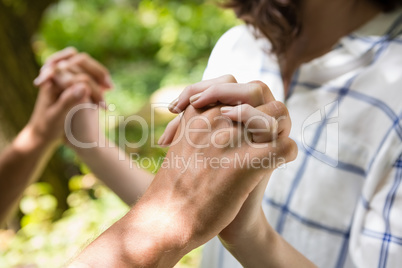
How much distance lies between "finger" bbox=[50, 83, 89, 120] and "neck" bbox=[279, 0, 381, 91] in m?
0.72

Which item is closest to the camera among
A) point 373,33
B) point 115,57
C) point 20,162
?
point 373,33

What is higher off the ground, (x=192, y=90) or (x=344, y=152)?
(x=192, y=90)

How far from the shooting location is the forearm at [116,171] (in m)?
1.38

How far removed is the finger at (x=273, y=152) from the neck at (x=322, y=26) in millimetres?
604

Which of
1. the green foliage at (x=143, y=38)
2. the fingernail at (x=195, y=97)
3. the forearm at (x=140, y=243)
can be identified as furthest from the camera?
the green foliage at (x=143, y=38)

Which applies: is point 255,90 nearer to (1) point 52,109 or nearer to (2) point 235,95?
(2) point 235,95

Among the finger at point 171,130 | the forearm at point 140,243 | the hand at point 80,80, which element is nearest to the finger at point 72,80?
the hand at point 80,80

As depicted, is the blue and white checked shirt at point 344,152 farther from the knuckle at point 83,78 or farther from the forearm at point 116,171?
the knuckle at point 83,78

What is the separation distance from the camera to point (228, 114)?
0.81m

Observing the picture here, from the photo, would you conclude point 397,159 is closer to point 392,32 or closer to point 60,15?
point 392,32

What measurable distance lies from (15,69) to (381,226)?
116 inches

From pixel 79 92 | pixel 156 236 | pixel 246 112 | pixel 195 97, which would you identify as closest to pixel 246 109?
pixel 246 112

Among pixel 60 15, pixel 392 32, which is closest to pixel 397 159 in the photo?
pixel 392 32

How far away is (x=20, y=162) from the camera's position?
5.74 ft
